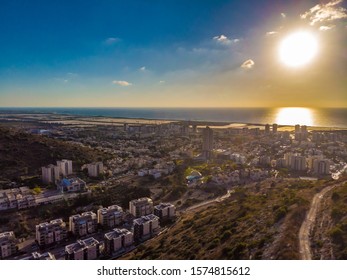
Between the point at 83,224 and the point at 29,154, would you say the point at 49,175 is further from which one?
the point at 83,224

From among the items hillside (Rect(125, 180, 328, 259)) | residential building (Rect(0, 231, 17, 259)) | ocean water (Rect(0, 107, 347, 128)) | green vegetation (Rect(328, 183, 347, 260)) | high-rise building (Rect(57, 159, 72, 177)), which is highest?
ocean water (Rect(0, 107, 347, 128))

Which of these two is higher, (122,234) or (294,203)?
(294,203)

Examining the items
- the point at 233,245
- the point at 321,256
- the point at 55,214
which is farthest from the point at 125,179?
the point at 321,256

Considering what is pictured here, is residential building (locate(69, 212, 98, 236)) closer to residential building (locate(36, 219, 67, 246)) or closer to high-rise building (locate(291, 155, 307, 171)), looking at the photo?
residential building (locate(36, 219, 67, 246))

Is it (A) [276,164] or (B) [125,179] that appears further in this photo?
(A) [276,164]

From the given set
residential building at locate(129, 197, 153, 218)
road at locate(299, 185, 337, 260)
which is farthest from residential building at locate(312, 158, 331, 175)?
residential building at locate(129, 197, 153, 218)

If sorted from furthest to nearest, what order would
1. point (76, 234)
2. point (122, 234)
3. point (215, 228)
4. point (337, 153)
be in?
point (337, 153), point (76, 234), point (122, 234), point (215, 228)

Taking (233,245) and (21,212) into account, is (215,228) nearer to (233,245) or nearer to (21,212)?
(233,245)
